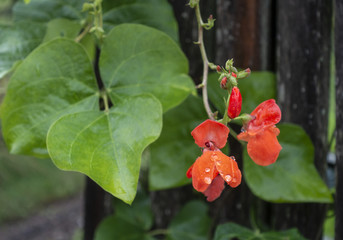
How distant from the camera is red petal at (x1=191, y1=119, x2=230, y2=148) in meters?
0.46

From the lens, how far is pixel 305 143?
719mm

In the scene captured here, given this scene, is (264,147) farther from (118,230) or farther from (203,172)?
(118,230)

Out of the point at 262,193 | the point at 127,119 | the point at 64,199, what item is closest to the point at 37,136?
the point at 127,119

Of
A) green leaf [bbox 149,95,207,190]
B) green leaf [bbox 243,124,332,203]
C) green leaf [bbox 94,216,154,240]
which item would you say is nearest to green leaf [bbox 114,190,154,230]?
green leaf [bbox 94,216,154,240]

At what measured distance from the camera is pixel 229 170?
0.43 m

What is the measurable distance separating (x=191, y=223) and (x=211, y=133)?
462 mm

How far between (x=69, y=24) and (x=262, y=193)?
0.47 m

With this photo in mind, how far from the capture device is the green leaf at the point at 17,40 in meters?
0.73

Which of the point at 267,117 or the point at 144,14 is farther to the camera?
the point at 144,14

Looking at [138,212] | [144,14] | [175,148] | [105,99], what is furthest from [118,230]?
[144,14]

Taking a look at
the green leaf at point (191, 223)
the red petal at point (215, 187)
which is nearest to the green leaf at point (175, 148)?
the green leaf at point (191, 223)

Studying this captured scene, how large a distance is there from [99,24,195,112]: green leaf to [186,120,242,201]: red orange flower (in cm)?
20

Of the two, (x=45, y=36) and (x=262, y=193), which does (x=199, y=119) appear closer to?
(x=262, y=193)

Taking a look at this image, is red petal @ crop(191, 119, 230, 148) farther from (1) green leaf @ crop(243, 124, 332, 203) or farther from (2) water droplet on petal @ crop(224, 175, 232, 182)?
(1) green leaf @ crop(243, 124, 332, 203)
